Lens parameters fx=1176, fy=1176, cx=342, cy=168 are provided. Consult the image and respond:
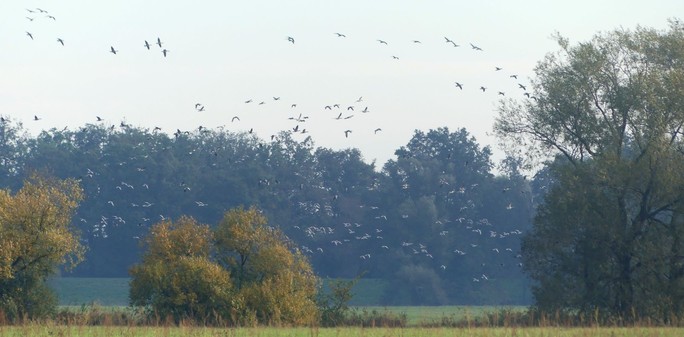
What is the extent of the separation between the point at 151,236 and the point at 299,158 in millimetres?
79471

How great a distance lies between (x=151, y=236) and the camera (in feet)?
170

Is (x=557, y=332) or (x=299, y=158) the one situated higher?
(x=299, y=158)

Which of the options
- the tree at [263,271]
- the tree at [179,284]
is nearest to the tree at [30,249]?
the tree at [179,284]

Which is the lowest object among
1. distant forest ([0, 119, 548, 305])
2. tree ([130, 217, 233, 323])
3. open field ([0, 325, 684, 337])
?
open field ([0, 325, 684, 337])

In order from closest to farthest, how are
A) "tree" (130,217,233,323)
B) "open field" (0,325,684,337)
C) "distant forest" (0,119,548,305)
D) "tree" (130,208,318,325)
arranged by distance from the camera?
"open field" (0,325,684,337) → "tree" (130,208,318,325) → "tree" (130,217,233,323) → "distant forest" (0,119,548,305)

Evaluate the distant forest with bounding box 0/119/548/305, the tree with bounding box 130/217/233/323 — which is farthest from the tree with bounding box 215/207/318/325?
the distant forest with bounding box 0/119/548/305

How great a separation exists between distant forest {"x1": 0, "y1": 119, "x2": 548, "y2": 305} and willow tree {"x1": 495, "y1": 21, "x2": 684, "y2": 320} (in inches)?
1981

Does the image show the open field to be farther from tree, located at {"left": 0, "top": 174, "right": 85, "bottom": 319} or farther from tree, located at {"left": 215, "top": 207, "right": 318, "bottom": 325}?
tree, located at {"left": 0, "top": 174, "right": 85, "bottom": 319}

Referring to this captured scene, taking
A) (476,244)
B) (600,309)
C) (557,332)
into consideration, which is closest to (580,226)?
(600,309)

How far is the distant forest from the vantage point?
110500 millimetres

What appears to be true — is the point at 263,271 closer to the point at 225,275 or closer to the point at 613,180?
the point at 225,275

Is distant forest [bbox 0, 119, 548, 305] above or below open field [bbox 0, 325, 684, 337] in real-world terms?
above

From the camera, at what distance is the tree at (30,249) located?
47.7m

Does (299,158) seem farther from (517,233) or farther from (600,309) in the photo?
(600,309)
